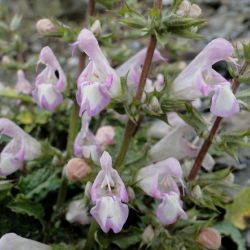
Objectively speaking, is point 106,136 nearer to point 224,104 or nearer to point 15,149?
point 15,149

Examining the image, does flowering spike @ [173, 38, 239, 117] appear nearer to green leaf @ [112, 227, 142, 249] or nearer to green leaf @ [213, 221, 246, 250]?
green leaf @ [112, 227, 142, 249]

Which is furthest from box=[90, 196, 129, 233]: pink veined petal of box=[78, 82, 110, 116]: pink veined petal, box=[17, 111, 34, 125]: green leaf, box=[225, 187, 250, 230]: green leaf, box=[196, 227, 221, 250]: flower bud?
box=[17, 111, 34, 125]: green leaf

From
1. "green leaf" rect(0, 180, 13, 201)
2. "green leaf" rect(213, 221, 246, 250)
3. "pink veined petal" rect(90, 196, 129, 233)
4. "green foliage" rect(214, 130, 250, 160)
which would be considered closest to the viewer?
"pink veined petal" rect(90, 196, 129, 233)

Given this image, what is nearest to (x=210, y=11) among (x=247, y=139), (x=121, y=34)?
(x=121, y=34)

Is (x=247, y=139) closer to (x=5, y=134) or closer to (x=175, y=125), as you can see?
(x=175, y=125)

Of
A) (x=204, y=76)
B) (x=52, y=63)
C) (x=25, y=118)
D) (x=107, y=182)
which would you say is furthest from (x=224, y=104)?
(x=25, y=118)

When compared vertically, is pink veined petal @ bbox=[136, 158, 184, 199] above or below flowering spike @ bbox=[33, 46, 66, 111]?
below
